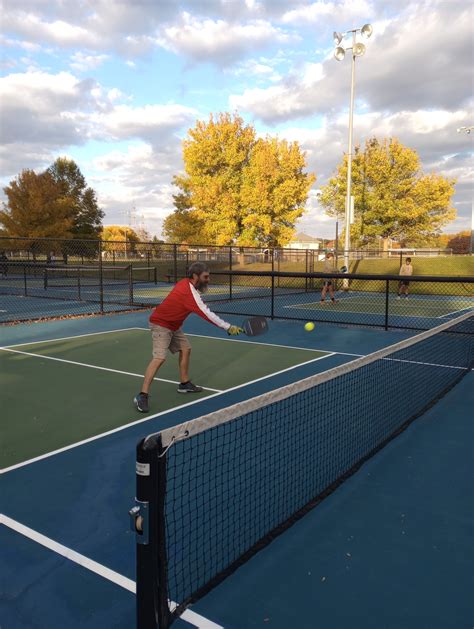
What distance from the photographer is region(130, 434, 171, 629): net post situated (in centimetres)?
245

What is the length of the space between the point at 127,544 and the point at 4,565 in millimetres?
828

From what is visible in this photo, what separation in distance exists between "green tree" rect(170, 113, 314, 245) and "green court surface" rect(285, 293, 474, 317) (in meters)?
15.0

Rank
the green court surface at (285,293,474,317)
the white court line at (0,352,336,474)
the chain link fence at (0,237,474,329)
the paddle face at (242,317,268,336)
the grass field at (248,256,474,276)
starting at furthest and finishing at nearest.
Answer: the grass field at (248,256,474,276) < the green court surface at (285,293,474,317) < the chain link fence at (0,237,474,329) < the paddle face at (242,317,268,336) < the white court line at (0,352,336,474)

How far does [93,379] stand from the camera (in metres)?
8.23

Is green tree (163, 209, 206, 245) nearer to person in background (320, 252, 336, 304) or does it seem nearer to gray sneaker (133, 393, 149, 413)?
person in background (320, 252, 336, 304)

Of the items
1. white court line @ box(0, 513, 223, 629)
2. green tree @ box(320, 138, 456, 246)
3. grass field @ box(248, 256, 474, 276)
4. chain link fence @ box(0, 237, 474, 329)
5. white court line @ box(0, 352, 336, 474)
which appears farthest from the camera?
green tree @ box(320, 138, 456, 246)

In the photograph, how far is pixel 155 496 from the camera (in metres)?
2.49

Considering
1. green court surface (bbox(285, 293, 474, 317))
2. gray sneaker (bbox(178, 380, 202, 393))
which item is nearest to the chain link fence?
green court surface (bbox(285, 293, 474, 317))

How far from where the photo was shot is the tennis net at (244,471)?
2543mm

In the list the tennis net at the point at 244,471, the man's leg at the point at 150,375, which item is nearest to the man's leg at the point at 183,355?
the man's leg at the point at 150,375

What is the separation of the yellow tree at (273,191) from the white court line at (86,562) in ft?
110

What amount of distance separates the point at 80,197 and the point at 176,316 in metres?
52.4

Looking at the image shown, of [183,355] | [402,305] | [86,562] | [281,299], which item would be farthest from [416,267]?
[86,562]

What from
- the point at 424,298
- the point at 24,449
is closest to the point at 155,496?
the point at 24,449
